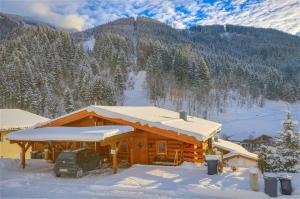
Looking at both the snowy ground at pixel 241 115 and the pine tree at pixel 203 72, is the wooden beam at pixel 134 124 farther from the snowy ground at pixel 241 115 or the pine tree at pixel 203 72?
the pine tree at pixel 203 72

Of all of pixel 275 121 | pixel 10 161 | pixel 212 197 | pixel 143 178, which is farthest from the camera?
pixel 275 121

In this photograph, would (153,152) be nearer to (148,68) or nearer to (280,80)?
(148,68)

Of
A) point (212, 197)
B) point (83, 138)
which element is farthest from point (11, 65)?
point (212, 197)

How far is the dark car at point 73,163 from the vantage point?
16469 mm

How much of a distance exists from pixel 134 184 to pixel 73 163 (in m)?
3.72

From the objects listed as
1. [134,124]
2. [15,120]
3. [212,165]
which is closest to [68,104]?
[15,120]

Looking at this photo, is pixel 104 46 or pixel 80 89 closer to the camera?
pixel 80 89

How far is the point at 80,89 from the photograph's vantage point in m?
83.3

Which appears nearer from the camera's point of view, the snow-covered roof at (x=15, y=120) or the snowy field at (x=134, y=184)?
the snowy field at (x=134, y=184)

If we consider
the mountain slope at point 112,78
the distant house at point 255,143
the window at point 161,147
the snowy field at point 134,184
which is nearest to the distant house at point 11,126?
the snowy field at point 134,184

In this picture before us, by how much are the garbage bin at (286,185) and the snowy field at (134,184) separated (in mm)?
272

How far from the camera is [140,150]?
2059 centimetres

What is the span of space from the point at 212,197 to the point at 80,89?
7382 centimetres

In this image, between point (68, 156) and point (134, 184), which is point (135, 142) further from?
point (134, 184)
